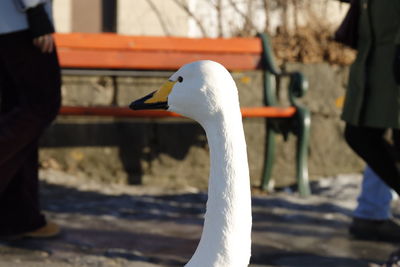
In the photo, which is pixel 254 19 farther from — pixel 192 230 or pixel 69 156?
pixel 192 230


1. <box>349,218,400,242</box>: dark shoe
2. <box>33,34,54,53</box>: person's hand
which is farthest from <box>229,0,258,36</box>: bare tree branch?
<box>33,34,54,53</box>: person's hand

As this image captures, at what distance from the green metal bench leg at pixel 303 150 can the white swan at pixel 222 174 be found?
135 inches

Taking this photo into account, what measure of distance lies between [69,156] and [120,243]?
1786mm

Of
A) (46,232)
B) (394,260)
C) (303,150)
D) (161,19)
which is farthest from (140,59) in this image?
(394,260)

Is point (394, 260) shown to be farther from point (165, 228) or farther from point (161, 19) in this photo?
point (161, 19)

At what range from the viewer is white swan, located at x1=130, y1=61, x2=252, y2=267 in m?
1.91

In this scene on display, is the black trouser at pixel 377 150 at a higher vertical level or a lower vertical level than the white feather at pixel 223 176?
lower

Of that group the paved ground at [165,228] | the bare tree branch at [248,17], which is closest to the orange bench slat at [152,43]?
the paved ground at [165,228]

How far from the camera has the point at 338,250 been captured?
4020 millimetres

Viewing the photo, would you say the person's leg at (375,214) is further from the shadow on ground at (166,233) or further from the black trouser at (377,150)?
the black trouser at (377,150)

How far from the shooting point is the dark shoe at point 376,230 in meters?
4.27

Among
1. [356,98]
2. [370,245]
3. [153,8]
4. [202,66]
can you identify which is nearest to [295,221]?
[370,245]

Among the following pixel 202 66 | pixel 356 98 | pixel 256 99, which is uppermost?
pixel 202 66

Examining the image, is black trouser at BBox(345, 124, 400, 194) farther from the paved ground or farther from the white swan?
the white swan
